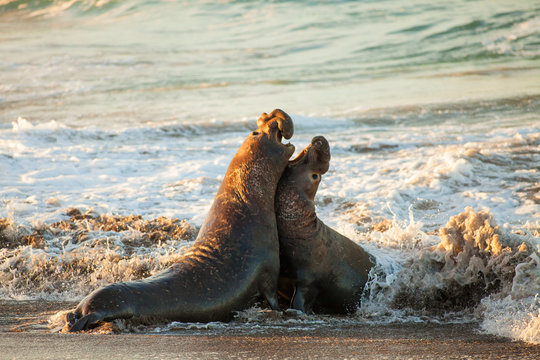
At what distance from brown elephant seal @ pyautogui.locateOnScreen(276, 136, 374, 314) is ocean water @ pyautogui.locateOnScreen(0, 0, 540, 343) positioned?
0.25 meters

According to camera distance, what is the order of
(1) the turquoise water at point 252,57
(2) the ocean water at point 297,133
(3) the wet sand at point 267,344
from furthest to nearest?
(1) the turquoise water at point 252,57 → (2) the ocean water at point 297,133 → (3) the wet sand at point 267,344

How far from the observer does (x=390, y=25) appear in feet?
93.4

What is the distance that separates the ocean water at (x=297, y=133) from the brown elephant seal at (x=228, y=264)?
24 cm

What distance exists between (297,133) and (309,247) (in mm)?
9662

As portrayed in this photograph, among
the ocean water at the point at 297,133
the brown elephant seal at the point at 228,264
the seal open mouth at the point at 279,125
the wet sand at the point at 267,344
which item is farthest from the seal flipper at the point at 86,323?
the seal open mouth at the point at 279,125

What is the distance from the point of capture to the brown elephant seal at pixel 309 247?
5133mm

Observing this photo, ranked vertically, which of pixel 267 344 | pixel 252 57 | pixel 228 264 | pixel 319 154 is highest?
pixel 252 57

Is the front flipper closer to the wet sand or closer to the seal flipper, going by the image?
the wet sand

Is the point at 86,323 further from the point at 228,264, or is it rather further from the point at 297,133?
the point at 297,133

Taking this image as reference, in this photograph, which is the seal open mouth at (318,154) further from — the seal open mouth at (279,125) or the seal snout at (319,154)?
the seal open mouth at (279,125)

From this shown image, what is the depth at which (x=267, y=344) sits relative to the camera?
4039 mm

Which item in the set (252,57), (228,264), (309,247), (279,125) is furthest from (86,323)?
(252,57)

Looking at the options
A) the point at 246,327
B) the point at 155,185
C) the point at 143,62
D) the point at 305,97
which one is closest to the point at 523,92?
the point at 305,97

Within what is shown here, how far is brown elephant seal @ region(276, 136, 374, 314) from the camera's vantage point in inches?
202
